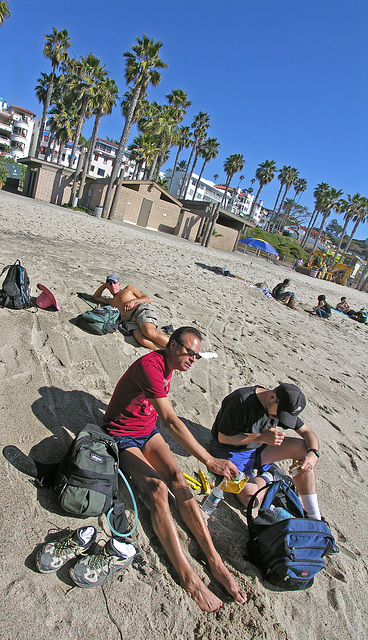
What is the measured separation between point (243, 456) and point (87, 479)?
1462 millimetres

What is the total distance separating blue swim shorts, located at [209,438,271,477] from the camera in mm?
3191

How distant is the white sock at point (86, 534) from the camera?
83.8 inches

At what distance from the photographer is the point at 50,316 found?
5180 mm

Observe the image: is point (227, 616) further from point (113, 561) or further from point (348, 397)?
point (348, 397)

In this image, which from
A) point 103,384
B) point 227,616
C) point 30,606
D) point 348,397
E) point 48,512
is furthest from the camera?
point 348,397

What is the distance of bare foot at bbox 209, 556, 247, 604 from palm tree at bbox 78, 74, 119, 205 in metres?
27.2

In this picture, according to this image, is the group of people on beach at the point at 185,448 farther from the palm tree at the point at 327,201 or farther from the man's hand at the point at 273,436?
the palm tree at the point at 327,201

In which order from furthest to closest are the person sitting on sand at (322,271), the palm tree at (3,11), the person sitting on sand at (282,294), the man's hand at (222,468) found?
the person sitting on sand at (322,271), the palm tree at (3,11), the person sitting on sand at (282,294), the man's hand at (222,468)

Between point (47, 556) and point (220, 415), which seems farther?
point (220, 415)

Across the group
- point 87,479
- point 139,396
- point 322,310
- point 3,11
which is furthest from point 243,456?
point 3,11

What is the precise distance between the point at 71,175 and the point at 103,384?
26775mm

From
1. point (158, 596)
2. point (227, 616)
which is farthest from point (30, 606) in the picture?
point (227, 616)

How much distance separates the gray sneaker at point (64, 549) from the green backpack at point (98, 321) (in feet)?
10.4

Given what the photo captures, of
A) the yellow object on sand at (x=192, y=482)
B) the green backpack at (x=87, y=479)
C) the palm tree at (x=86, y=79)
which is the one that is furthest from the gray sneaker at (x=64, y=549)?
the palm tree at (x=86, y=79)
